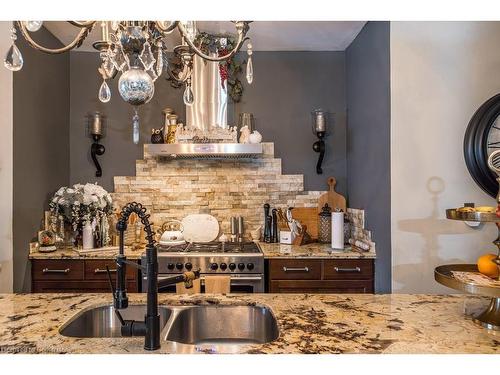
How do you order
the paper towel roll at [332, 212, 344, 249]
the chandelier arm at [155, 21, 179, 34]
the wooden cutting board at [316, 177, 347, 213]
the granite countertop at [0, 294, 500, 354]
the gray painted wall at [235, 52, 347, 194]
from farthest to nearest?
1. the gray painted wall at [235, 52, 347, 194]
2. the wooden cutting board at [316, 177, 347, 213]
3. the paper towel roll at [332, 212, 344, 249]
4. the chandelier arm at [155, 21, 179, 34]
5. the granite countertop at [0, 294, 500, 354]

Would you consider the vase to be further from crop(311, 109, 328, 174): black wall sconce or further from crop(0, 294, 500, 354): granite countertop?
crop(311, 109, 328, 174): black wall sconce

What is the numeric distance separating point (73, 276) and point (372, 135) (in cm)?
252

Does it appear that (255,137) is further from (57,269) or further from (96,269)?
(57,269)

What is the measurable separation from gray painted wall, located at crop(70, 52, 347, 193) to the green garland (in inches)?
Result: 3.7

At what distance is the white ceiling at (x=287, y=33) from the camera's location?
3086 millimetres

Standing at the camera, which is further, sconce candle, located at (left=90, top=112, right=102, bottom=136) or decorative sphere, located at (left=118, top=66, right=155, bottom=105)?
sconce candle, located at (left=90, top=112, right=102, bottom=136)

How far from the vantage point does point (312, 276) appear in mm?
2900

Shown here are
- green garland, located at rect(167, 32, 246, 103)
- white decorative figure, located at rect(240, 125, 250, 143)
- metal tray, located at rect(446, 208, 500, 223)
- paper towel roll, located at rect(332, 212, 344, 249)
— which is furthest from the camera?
white decorative figure, located at rect(240, 125, 250, 143)

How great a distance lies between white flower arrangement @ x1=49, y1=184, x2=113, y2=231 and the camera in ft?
10.3

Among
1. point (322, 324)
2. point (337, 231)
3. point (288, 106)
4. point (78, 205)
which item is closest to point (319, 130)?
point (288, 106)

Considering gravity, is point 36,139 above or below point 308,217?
above

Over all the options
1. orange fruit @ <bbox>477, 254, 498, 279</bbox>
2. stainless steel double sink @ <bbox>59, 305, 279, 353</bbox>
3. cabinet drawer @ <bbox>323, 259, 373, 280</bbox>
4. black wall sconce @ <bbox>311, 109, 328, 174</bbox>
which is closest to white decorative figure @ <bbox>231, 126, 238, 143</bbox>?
black wall sconce @ <bbox>311, 109, 328, 174</bbox>
